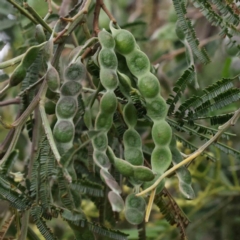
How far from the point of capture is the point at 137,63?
0.57m

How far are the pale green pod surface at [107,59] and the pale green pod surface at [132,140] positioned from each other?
8 cm

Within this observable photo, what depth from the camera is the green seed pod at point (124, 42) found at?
58 centimetres

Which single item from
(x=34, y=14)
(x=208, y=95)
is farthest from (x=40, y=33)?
(x=208, y=95)

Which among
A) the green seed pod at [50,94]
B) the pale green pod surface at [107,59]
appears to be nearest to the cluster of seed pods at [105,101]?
the pale green pod surface at [107,59]

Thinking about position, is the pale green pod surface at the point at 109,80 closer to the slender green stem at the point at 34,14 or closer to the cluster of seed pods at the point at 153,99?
the cluster of seed pods at the point at 153,99

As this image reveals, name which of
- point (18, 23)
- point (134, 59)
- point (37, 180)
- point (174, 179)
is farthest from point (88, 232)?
point (174, 179)

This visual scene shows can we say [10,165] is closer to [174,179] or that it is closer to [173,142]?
[173,142]

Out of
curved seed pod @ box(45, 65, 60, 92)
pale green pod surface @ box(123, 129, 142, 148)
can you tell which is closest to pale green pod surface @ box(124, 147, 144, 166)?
pale green pod surface @ box(123, 129, 142, 148)

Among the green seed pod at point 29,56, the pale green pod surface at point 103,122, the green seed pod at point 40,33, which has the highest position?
the green seed pod at point 40,33

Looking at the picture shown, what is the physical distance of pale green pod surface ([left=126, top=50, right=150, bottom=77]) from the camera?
0.57 metres

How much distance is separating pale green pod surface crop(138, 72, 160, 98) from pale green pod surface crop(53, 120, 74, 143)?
0.09 meters

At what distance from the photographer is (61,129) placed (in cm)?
56

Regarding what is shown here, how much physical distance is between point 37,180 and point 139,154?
13cm

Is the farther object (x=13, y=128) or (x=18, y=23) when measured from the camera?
(x=18, y=23)
